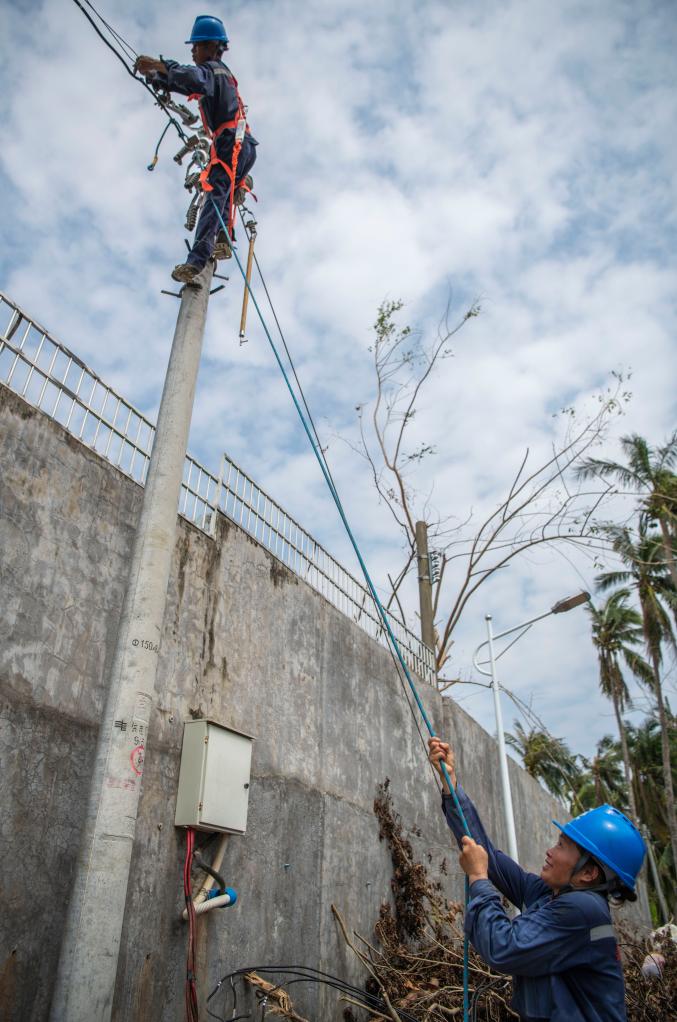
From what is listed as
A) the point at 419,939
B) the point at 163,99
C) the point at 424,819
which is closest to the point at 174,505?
the point at 163,99

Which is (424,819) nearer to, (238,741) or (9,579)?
(238,741)

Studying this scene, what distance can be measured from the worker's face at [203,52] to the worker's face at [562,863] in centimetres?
562

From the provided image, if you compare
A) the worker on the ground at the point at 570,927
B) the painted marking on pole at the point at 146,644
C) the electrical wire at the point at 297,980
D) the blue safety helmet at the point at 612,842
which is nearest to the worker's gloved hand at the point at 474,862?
the worker on the ground at the point at 570,927

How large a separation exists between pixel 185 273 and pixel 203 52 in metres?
1.93

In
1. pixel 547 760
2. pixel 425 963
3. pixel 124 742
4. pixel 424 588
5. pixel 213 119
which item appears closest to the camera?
pixel 124 742

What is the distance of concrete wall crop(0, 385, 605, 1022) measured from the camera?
412 cm

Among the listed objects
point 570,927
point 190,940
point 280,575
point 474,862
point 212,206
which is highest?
→ point 212,206

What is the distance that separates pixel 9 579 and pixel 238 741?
225cm

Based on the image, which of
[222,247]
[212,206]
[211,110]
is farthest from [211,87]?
[222,247]

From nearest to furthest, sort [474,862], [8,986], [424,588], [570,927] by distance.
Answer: [570,927] < [474,862] < [8,986] < [424,588]

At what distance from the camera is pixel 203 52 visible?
5383 millimetres

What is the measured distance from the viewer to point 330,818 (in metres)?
7.19

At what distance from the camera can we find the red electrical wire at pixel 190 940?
15.1 feet

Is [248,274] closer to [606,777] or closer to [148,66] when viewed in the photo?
[148,66]
